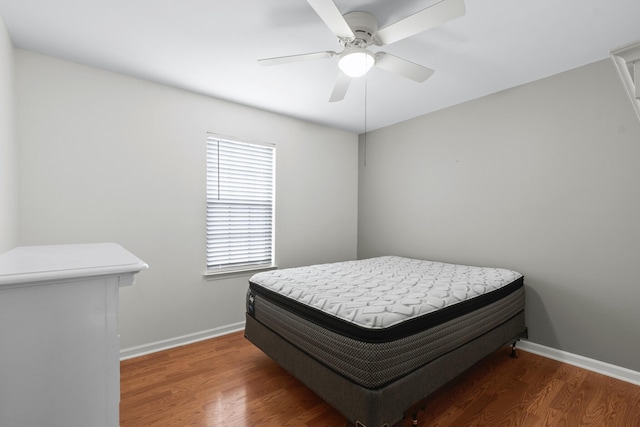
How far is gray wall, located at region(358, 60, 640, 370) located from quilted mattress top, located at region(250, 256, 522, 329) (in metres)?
0.38

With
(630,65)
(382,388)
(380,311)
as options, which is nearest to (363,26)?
(630,65)

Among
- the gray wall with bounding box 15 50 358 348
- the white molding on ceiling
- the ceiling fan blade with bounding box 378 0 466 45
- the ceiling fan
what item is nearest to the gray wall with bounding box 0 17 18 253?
the gray wall with bounding box 15 50 358 348

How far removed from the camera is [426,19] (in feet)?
4.90

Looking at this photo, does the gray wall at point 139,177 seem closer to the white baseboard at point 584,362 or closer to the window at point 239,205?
the window at point 239,205

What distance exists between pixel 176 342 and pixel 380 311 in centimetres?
215

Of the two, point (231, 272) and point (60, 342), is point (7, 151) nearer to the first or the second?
point (60, 342)

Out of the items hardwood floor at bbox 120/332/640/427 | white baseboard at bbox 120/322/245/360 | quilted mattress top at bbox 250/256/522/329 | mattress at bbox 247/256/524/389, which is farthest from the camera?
white baseboard at bbox 120/322/245/360

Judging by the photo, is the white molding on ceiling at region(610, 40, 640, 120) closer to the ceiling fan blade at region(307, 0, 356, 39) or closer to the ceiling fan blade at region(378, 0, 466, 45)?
the ceiling fan blade at region(378, 0, 466, 45)

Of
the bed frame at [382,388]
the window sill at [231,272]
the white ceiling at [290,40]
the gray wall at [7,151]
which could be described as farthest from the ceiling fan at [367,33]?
the window sill at [231,272]

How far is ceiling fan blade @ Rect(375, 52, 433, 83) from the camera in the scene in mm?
1888

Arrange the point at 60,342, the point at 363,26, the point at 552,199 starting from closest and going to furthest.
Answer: the point at 60,342
the point at 363,26
the point at 552,199

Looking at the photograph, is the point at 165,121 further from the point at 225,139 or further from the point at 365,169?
the point at 365,169

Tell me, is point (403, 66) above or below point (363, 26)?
below

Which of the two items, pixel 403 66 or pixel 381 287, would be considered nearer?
pixel 403 66
